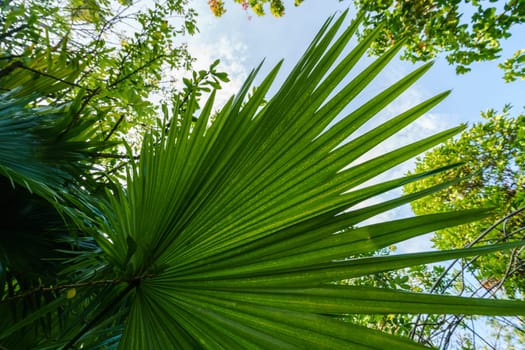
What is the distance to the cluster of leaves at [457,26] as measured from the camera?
2.37 m

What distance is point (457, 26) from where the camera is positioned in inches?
101

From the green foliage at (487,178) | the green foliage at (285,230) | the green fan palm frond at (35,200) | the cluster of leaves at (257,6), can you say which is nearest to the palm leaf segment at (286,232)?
the green foliage at (285,230)

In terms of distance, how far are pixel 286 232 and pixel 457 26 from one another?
10.3 feet

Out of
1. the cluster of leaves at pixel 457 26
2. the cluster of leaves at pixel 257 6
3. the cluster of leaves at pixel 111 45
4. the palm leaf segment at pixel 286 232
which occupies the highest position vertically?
the cluster of leaves at pixel 257 6

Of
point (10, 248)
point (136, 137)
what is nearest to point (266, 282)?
point (10, 248)

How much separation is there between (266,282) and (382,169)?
0.30 metres

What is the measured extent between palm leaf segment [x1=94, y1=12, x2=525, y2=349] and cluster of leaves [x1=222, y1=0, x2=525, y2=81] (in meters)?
2.33

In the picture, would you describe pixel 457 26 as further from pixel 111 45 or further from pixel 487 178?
pixel 111 45

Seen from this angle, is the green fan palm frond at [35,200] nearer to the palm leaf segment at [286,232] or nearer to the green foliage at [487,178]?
the palm leaf segment at [286,232]

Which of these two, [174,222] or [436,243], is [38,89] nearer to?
[174,222]

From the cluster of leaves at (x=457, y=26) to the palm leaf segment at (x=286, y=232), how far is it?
233 cm

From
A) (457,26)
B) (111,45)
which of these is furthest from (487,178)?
(111,45)

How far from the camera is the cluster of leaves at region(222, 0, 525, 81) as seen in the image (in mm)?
2373

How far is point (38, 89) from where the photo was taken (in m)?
1.49
